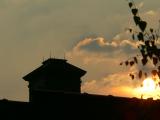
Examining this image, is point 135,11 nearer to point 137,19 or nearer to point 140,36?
point 137,19

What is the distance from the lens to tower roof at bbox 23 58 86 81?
75188 millimetres

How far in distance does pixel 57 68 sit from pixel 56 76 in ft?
5.01

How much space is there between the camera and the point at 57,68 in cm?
7544

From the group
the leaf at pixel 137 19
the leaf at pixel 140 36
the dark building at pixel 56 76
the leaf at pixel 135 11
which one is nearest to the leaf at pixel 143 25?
the leaf at pixel 137 19

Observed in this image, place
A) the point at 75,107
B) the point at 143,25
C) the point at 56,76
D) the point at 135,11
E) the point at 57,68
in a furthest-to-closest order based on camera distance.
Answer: the point at 56,76, the point at 57,68, the point at 75,107, the point at 135,11, the point at 143,25

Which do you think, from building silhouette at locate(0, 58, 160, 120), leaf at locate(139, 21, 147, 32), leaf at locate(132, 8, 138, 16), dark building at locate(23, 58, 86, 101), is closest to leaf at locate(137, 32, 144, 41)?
leaf at locate(139, 21, 147, 32)

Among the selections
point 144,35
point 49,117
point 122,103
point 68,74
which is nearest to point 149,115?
point 122,103

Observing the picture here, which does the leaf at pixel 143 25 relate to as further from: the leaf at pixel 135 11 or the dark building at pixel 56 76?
the dark building at pixel 56 76

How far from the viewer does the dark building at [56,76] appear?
75.6 metres

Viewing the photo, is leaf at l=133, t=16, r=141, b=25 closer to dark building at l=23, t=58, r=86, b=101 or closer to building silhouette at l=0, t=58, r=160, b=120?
building silhouette at l=0, t=58, r=160, b=120

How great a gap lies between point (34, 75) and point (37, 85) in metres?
1.52

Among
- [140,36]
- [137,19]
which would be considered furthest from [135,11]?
[140,36]

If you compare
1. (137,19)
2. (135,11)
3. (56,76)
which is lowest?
(137,19)

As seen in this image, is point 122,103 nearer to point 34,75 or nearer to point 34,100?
point 34,100
